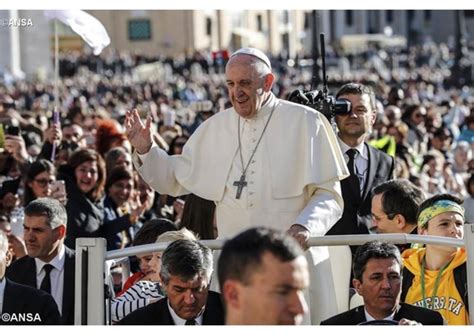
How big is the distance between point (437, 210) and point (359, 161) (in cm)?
162

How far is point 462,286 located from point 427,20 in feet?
314

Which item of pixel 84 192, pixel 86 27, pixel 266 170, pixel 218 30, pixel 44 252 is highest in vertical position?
pixel 218 30

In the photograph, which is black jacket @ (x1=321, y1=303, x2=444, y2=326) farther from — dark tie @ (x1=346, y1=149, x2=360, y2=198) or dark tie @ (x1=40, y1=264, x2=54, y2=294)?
dark tie @ (x1=346, y1=149, x2=360, y2=198)

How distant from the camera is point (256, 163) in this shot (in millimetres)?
6777

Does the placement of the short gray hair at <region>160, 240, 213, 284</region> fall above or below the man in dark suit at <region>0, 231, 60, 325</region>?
above

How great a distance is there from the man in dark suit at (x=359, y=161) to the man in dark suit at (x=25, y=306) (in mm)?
2196

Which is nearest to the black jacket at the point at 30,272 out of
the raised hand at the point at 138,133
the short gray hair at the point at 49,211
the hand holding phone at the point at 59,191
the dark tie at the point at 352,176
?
the short gray hair at the point at 49,211

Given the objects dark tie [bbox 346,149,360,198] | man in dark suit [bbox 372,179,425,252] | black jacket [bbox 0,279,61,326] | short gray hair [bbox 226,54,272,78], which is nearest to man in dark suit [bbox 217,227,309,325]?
black jacket [bbox 0,279,61,326]

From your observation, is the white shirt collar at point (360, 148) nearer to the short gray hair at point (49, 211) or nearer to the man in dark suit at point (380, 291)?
the short gray hair at point (49, 211)

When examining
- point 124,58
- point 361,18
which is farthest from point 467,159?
Result: point 361,18

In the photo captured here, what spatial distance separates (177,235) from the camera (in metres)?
6.58

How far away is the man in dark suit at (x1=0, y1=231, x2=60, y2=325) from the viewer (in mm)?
6191

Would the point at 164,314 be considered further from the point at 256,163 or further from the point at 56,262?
the point at 56,262

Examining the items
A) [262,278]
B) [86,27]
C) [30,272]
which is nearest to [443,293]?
[30,272]
